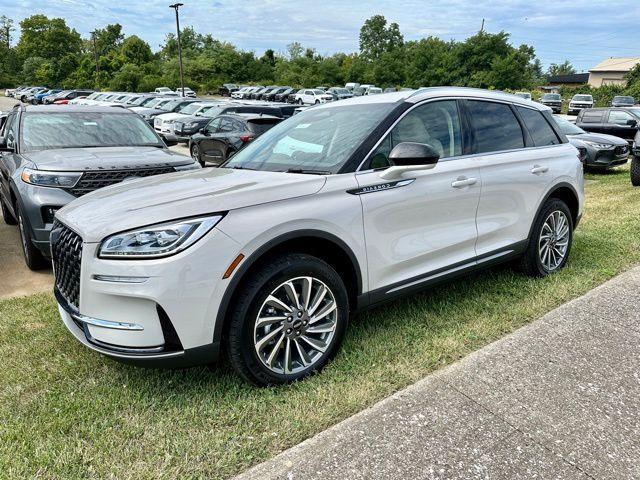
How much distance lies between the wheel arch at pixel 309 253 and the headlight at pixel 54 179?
2.92 meters

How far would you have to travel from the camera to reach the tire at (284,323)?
2602mm

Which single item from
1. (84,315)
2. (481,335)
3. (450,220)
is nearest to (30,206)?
(84,315)

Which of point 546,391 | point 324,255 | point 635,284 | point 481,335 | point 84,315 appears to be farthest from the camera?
point 635,284

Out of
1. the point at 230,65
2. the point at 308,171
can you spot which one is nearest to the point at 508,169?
the point at 308,171

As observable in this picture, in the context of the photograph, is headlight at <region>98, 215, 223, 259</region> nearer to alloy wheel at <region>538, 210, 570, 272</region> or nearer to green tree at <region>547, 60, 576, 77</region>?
alloy wheel at <region>538, 210, 570, 272</region>

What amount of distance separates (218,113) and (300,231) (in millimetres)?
16539

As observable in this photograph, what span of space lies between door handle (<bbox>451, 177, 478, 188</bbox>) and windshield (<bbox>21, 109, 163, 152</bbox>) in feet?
13.2

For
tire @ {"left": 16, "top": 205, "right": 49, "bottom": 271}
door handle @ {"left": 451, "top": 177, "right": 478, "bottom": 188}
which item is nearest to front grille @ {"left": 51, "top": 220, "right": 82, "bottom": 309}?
tire @ {"left": 16, "top": 205, "right": 49, "bottom": 271}

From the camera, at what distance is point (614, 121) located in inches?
594

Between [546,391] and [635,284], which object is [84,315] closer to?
[546,391]

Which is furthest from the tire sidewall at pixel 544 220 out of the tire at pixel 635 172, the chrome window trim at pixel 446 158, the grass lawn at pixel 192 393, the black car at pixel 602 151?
the black car at pixel 602 151

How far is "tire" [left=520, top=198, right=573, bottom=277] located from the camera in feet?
14.3

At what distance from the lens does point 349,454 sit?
7.45 ft

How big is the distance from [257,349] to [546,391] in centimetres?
163
